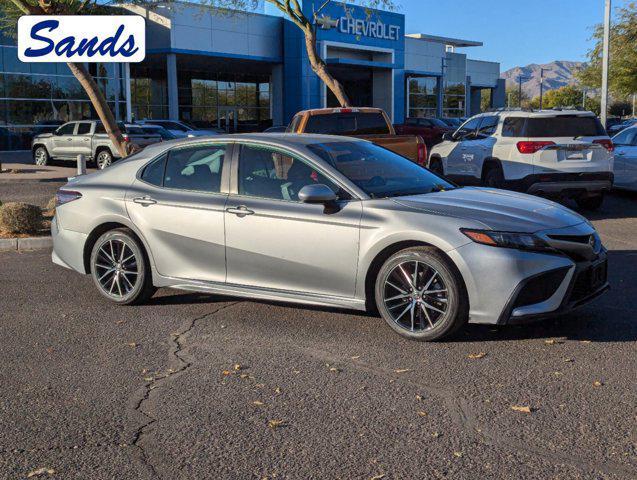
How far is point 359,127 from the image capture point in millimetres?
14023

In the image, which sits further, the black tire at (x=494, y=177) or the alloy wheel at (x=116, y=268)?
the black tire at (x=494, y=177)

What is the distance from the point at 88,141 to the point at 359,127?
14755 mm

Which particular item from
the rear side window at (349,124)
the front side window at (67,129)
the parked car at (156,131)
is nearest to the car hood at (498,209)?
the rear side window at (349,124)

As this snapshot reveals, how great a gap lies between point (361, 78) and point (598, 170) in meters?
45.0

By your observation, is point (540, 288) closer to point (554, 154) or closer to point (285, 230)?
point (285, 230)

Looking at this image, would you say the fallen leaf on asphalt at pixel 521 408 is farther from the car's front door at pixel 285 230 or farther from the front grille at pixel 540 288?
the car's front door at pixel 285 230

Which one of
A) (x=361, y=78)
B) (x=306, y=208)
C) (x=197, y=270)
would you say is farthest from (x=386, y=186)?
(x=361, y=78)

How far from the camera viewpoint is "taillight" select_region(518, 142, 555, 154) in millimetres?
12562

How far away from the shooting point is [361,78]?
5634cm

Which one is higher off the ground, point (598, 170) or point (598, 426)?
point (598, 170)

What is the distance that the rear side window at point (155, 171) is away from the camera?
6.98m

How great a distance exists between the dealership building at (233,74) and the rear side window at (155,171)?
26.5m

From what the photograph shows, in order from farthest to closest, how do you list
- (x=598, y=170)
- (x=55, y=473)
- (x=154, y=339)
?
(x=598, y=170) < (x=154, y=339) < (x=55, y=473)

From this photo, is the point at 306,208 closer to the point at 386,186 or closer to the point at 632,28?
the point at 386,186
